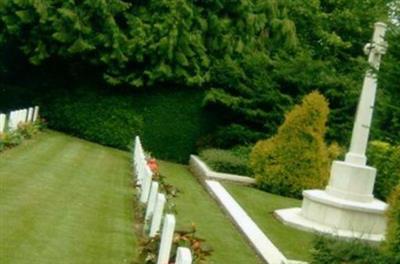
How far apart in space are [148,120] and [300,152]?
10099 mm

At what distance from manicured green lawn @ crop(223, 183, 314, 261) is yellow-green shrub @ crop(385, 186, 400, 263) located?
4.86ft

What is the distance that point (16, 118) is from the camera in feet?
69.5

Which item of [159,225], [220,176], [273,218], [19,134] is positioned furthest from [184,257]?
[19,134]

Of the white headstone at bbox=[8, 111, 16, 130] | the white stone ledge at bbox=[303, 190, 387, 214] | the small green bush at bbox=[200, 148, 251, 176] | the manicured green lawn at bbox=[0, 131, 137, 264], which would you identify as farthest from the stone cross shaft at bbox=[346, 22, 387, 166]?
the white headstone at bbox=[8, 111, 16, 130]

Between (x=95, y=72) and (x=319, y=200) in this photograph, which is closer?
(x=319, y=200)

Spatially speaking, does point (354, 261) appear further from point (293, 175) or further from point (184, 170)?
point (184, 170)

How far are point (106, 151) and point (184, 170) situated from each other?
2.65 metres

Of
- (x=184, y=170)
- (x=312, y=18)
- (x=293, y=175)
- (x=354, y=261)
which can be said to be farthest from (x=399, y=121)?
→ (x=312, y=18)

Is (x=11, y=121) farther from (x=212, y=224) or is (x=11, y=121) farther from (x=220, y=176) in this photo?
(x=212, y=224)

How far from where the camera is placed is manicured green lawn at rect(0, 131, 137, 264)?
9.01 m

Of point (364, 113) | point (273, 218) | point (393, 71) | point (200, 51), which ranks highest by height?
point (200, 51)

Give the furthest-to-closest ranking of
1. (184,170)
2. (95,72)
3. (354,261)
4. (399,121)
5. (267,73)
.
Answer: (95,72) < (267,73) < (184,170) < (399,121) < (354,261)

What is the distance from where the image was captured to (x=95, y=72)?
27.3 m

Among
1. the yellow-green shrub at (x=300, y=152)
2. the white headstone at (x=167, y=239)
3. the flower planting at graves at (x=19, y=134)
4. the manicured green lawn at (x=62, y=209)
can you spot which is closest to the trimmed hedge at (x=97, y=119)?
the flower planting at graves at (x=19, y=134)
